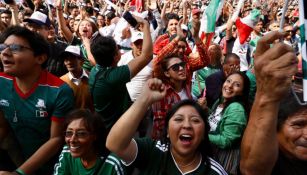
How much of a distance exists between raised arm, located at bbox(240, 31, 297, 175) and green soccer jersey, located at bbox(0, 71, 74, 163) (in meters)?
1.32

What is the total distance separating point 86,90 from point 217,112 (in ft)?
3.93

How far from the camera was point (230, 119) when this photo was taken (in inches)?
115

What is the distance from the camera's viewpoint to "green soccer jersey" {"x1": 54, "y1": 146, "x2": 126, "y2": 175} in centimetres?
222

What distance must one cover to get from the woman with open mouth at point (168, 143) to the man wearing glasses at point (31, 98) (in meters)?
0.64

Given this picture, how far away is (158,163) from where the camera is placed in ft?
6.73

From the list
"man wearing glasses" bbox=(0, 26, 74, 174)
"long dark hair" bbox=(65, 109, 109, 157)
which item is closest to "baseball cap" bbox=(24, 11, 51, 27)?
"man wearing glasses" bbox=(0, 26, 74, 174)

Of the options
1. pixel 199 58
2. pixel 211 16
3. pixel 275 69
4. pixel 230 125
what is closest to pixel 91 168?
pixel 230 125

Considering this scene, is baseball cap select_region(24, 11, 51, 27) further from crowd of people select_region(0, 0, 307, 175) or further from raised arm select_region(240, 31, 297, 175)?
raised arm select_region(240, 31, 297, 175)

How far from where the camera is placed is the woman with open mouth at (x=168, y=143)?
190 cm

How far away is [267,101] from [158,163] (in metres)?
0.80

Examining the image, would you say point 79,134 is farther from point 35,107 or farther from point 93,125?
point 35,107

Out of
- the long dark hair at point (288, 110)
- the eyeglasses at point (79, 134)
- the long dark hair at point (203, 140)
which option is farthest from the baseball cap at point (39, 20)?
the long dark hair at point (288, 110)

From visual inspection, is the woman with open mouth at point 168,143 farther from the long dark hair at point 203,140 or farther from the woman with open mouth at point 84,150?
the woman with open mouth at point 84,150

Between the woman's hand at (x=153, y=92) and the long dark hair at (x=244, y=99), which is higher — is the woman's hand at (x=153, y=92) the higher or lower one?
the higher one
